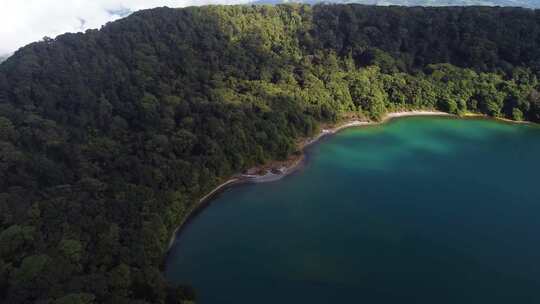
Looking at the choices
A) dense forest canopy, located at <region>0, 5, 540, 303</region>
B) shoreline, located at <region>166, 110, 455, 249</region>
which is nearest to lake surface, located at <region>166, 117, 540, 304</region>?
shoreline, located at <region>166, 110, 455, 249</region>

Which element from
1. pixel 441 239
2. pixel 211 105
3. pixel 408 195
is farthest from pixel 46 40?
pixel 441 239

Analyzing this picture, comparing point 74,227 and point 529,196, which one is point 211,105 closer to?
point 74,227

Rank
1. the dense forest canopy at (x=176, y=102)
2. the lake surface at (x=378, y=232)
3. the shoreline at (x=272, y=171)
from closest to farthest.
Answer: the dense forest canopy at (x=176, y=102) → the lake surface at (x=378, y=232) → the shoreline at (x=272, y=171)

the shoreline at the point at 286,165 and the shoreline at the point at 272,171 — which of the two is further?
the shoreline at the point at 286,165

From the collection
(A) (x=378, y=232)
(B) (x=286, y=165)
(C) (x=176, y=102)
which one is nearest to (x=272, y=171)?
(B) (x=286, y=165)

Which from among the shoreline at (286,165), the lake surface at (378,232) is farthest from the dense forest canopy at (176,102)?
the lake surface at (378,232)

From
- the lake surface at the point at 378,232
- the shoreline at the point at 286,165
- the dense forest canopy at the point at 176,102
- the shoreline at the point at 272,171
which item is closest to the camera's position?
the dense forest canopy at the point at 176,102

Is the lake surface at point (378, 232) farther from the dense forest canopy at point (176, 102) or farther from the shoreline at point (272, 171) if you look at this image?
the dense forest canopy at point (176, 102)

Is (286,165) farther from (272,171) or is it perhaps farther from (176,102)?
(176,102)

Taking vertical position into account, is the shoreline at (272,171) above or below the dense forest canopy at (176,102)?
below
